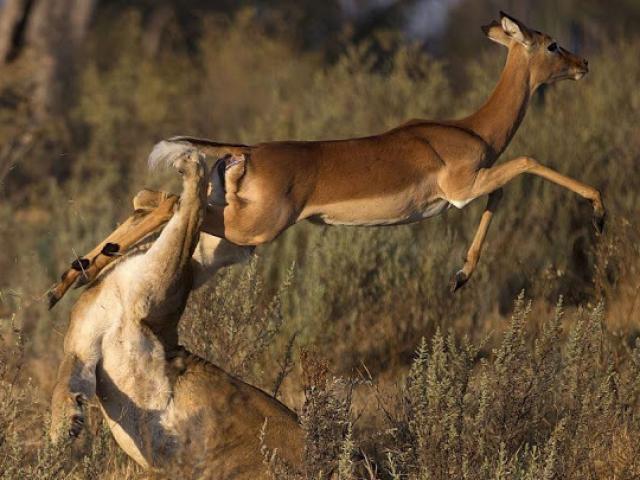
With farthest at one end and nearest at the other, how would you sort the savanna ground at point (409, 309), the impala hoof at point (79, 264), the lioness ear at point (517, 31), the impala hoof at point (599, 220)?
the lioness ear at point (517, 31), the impala hoof at point (599, 220), the impala hoof at point (79, 264), the savanna ground at point (409, 309)

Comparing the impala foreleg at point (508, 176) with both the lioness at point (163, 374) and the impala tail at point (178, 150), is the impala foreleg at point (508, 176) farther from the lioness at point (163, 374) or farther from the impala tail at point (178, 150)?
the lioness at point (163, 374)

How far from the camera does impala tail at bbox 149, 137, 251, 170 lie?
4939 mm

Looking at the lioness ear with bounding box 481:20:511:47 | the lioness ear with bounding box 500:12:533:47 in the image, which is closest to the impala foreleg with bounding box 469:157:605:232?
the lioness ear with bounding box 500:12:533:47

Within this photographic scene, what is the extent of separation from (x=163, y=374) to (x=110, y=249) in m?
0.68

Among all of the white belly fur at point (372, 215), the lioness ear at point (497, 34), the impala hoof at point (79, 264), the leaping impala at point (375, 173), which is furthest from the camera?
the lioness ear at point (497, 34)

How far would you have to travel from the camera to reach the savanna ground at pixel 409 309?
15.5 feet

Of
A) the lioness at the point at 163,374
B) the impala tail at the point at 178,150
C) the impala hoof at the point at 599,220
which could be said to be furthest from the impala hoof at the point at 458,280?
the lioness at the point at 163,374

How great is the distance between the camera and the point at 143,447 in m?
4.59

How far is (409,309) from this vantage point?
7879 millimetres

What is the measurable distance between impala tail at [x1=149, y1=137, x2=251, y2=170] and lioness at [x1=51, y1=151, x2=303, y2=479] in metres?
0.16

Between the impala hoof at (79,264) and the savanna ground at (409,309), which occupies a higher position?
the impala hoof at (79,264)

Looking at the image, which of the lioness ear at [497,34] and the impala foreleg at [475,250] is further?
the lioness ear at [497,34]

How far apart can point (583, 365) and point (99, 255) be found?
2078 mm

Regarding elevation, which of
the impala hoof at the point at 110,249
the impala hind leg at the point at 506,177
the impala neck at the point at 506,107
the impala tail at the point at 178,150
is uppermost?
the impala tail at the point at 178,150
